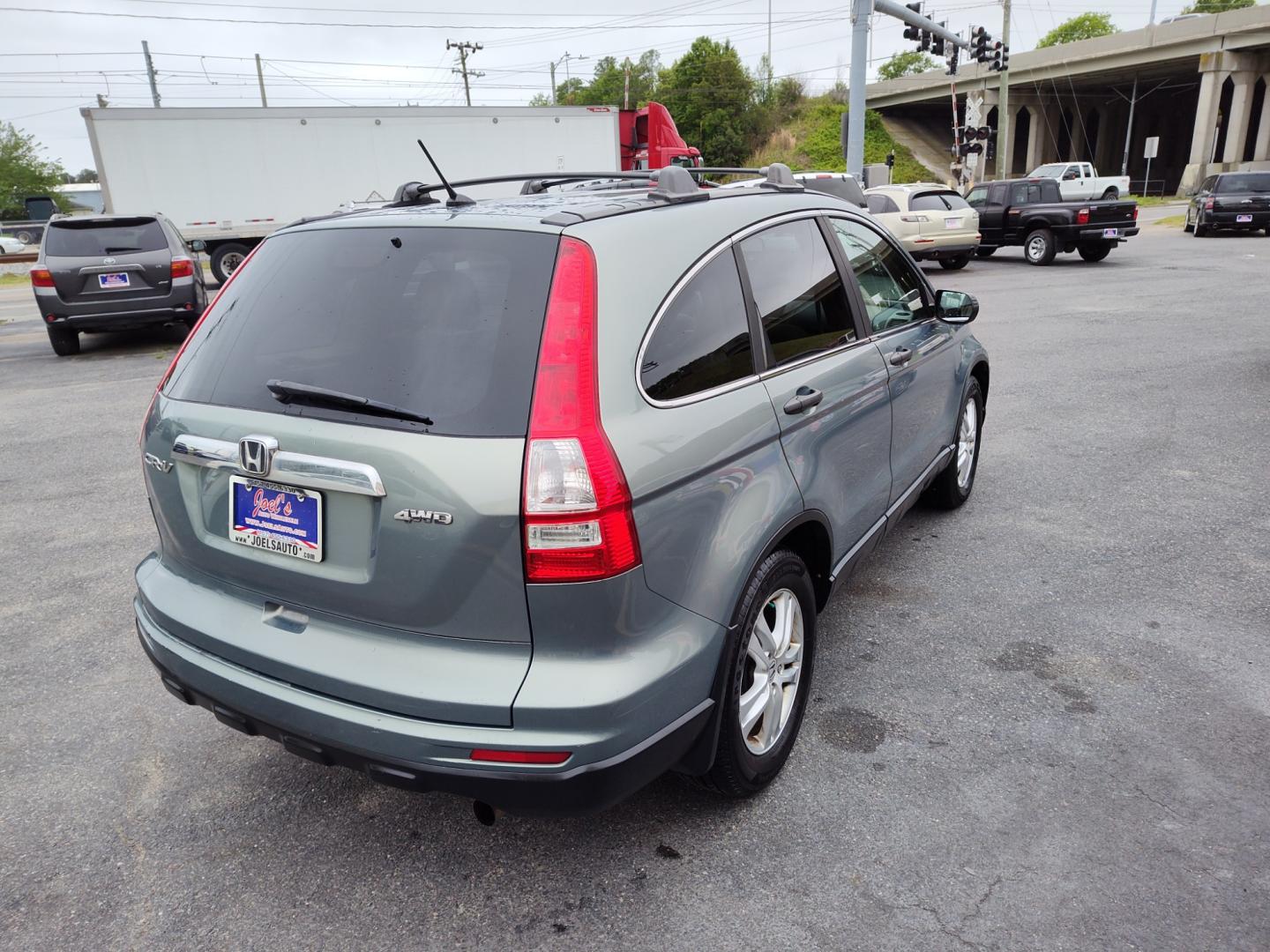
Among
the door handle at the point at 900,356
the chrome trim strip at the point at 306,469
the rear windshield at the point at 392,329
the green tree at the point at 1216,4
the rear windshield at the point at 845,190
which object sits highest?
the green tree at the point at 1216,4

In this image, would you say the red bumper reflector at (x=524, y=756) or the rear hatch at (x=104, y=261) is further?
the rear hatch at (x=104, y=261)

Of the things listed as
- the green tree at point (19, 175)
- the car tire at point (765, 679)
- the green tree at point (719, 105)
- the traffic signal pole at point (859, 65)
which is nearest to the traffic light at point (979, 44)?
the traffic signal pole at point (859, 65)

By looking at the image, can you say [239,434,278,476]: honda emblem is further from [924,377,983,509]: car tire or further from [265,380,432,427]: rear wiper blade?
[924,377,983,509]: car tire

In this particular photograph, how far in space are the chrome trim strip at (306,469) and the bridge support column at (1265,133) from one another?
5900 centimetres

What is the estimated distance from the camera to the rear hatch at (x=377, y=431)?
2061mm

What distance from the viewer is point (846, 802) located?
2.76 m

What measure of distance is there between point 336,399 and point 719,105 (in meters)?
68.5

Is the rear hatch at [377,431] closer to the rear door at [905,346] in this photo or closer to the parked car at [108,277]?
the rear door at [905,346]

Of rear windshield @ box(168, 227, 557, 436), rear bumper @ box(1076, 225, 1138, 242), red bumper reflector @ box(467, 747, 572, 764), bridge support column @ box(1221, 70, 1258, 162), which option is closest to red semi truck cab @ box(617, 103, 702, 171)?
rear bumper @ box(1076, 225, 1138, 242)

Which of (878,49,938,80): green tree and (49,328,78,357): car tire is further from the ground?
(878,49,938,80): green tree

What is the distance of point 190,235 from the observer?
1869 centimetres

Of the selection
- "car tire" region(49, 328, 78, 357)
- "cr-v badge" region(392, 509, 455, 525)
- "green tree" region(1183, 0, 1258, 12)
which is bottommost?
"car tire" region(49, 328, 78, 357)

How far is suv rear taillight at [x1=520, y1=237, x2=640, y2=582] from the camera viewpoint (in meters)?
2.02

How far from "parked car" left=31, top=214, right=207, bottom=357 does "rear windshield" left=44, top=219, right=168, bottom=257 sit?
0.4 inches
